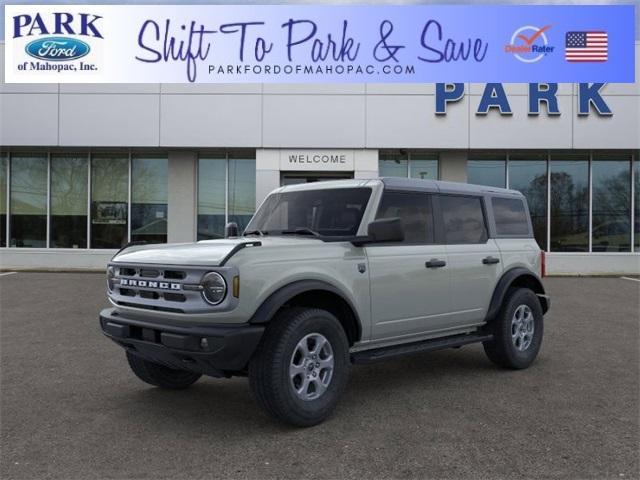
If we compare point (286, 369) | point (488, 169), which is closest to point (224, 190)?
point (488, 169)

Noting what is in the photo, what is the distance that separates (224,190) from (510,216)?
38.6 feet

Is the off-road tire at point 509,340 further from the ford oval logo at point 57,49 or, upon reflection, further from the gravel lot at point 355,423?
the ford oval logo at point 57,49

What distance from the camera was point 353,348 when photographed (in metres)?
4.80

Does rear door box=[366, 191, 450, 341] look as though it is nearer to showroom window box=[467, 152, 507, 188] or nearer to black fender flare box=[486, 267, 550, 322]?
black fender flare box=[486, 267, 550, 322]

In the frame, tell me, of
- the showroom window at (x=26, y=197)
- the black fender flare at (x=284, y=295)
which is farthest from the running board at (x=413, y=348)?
the showroom window at (x=26, y=197)

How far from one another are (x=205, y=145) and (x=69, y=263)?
5520 millimetres

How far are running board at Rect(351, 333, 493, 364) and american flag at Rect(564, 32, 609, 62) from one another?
13173mm

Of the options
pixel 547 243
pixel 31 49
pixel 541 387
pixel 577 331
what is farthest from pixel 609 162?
pixel 31 49

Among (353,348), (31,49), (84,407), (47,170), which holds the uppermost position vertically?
(31,49)

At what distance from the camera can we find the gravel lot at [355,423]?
3.52m

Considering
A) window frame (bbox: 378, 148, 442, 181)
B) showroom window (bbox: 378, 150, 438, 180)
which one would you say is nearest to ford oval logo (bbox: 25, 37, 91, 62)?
window frame (bbox: 378, 148, 442, 181)

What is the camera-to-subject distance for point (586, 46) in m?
16.3

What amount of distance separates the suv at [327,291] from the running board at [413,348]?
0.02 metres

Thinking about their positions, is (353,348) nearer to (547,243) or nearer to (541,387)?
(541,387)
